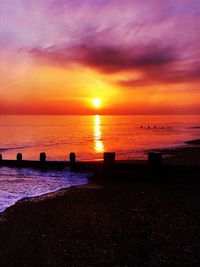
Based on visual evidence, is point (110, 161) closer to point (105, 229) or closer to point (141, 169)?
point (141, 169)

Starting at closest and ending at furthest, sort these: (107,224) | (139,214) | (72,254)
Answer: (72,254) → (107,224) → (139,214)

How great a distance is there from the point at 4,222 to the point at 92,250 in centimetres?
392

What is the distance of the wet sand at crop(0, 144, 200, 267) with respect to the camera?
24.8ft

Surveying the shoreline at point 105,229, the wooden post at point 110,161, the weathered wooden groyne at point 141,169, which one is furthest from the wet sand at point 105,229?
the wooden post at point 110,161

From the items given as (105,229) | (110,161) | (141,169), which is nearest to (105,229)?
(105,229)

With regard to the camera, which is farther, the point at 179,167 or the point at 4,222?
the point at 179,167

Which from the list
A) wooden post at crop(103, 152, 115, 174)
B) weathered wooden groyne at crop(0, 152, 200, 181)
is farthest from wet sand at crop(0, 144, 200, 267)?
wooden post at crop(103, 152, 115, 174)

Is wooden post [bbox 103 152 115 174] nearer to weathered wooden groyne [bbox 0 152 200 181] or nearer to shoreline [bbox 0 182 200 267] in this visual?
weathered wooden groyne [bbox 0 152 200 181]

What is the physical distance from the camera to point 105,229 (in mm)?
9352

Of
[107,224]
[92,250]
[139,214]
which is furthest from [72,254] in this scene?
[139,214]

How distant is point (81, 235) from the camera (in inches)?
354

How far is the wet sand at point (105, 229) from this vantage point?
7549 mm

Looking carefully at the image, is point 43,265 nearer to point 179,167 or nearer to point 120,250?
point 120,250

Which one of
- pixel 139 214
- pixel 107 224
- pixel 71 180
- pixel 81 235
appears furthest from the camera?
pixel 71 180
